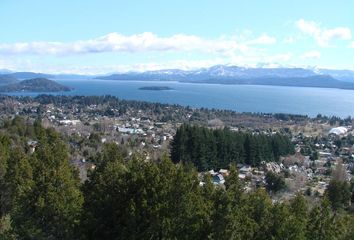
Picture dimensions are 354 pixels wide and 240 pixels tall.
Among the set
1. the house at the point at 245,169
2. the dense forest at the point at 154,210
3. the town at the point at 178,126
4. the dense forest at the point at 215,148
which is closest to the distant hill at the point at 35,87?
the town at the point at 178,126

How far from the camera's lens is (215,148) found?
3266 cm

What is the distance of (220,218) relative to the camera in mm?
8633

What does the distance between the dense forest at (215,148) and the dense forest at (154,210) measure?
19.7m

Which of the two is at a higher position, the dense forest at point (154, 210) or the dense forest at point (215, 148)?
the dense forest at point (154, 210)

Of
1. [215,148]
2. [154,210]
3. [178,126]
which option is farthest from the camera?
[178,126]

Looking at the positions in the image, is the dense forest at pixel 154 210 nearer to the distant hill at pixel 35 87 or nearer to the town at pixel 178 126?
the town at pixel 178 126

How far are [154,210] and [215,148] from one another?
2454 cm

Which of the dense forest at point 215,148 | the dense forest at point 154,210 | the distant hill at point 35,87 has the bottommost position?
the distant hill at point 35,87

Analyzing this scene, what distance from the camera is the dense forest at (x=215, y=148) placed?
3177 centimetres

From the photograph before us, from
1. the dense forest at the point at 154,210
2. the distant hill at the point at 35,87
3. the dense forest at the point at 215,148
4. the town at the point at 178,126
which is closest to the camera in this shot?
the dense forest at the point at 154,210

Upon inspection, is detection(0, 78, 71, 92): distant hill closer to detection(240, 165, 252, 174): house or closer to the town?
the town

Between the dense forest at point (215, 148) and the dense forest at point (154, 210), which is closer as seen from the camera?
the dense forest at point (154, 210)

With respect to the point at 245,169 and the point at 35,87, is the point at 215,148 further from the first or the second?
the point at 35,87

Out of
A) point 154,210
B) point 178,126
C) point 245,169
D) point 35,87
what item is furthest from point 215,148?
point 35,87
